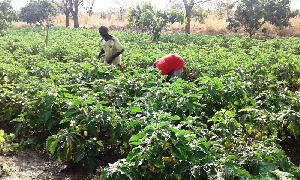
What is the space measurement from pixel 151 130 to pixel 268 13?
18.7 m

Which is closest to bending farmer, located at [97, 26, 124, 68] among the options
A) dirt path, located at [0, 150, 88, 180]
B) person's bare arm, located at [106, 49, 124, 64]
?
person's bare arm, located at [106, 49, 124, 64]

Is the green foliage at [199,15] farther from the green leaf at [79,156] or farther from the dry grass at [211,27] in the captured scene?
the green leaf at [79,156]

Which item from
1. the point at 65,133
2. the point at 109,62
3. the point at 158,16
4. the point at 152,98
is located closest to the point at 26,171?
the point at 65,133

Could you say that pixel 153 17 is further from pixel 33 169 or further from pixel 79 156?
pixel 79 156

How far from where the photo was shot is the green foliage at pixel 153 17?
1642 cm

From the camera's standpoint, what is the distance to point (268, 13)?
19.0 metres

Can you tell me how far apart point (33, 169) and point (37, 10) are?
30496mm

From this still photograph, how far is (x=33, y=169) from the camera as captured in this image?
382 cm

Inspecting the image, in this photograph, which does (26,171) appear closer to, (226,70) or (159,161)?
(159,161)

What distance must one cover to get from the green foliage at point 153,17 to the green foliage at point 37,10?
1523 centimetres

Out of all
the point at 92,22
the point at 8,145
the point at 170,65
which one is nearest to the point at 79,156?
the point at 8,145

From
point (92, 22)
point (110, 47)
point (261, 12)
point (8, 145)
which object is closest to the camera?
point (8, 145)

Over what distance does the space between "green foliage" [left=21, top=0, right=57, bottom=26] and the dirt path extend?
29.5 m

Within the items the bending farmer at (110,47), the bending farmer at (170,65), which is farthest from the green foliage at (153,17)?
the bending farmer at (170,65)
